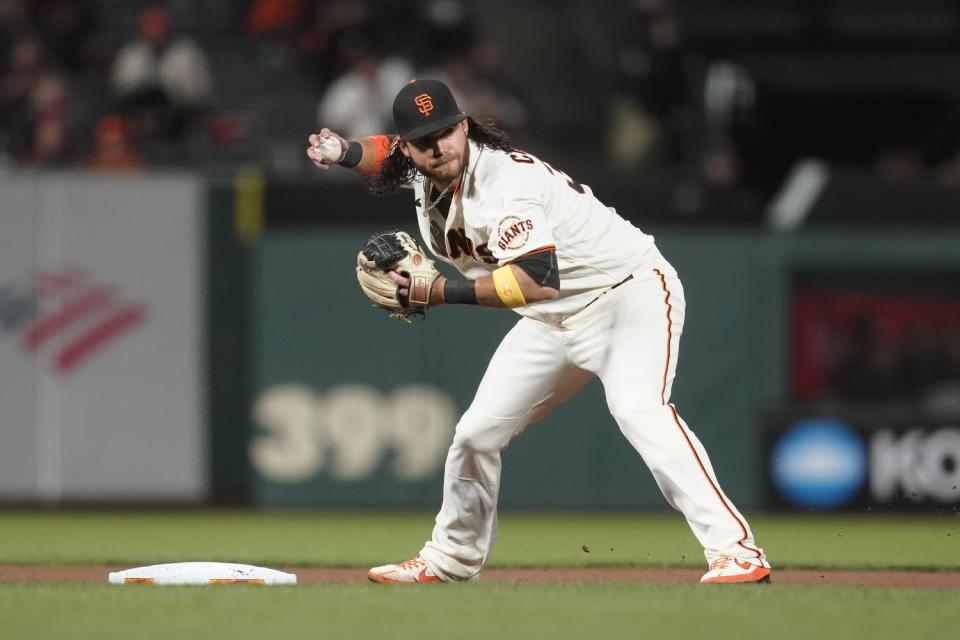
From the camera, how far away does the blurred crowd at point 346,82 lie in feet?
40.3

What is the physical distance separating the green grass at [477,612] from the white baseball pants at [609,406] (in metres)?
0.34

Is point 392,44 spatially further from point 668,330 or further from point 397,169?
point 668,330

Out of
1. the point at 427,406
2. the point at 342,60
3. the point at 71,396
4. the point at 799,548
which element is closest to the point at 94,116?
the point at 342,60

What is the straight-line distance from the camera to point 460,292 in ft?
19.4

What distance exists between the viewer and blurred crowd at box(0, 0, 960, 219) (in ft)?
40.3

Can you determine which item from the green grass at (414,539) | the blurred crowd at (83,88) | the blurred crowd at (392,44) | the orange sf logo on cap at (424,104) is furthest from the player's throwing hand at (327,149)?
the blurred crowd at (392,44)

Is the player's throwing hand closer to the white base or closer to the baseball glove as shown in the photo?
the baseball glove

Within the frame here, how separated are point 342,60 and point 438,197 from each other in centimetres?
795

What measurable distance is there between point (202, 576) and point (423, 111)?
79.0 inches

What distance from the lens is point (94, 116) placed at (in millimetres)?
→ 13648

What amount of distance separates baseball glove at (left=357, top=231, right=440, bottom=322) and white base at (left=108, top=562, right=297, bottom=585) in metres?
1.19

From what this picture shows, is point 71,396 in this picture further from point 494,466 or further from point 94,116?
point 494,466

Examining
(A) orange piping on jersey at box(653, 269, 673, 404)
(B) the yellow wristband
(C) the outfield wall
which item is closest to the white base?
(B) the yellow wristband

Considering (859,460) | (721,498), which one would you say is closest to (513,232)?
(721,498)
